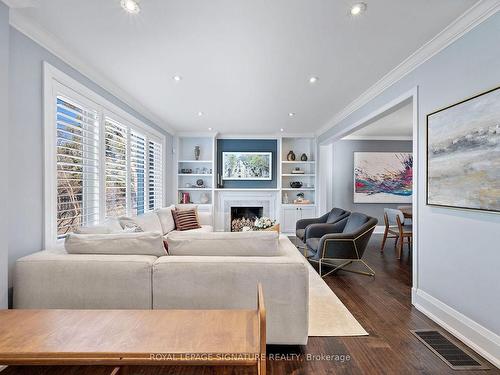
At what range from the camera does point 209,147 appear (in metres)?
6.82

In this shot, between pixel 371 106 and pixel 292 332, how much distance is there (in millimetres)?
3179

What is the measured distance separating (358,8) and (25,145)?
2.85 meters

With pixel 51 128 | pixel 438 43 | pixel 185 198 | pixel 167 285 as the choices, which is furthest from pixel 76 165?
pixel 185 198

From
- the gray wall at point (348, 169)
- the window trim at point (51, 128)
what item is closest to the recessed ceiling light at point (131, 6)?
the window trim at point (51, 128)

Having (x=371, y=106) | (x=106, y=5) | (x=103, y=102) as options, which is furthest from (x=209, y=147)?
(x=106, y=5)

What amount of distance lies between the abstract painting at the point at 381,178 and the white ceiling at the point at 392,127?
1.48 feet

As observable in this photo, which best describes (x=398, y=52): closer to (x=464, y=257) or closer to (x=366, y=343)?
(x=464, y=257)

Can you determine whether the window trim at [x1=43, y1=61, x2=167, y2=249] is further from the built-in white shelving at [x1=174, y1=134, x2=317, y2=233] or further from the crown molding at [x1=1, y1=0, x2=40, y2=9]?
the built-in white shelving at [x1=174, y1=134, x2=317, y2=233]

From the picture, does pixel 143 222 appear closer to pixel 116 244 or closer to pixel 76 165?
pixel 76 165

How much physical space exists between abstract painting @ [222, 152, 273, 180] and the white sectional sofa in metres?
4.99

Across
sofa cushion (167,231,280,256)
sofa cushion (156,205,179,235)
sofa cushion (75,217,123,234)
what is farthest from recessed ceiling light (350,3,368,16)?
sofa cushion (156,205,179,235)

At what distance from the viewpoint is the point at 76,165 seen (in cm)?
276

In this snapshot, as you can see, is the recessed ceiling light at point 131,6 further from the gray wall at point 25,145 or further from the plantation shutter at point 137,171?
the plantation shutter at point 137,171

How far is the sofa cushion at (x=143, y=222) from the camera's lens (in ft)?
11.0
